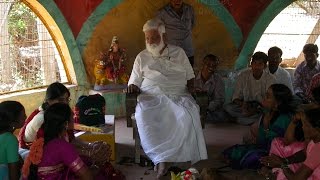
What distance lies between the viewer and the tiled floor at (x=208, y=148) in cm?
492

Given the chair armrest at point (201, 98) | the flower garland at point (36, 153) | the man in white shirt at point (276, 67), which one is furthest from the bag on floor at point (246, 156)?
the flower garland at point (36, 153)

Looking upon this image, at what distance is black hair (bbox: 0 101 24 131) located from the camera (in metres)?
3.64

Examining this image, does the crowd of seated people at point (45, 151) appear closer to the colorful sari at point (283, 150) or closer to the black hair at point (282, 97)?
the colorful sari at point (283, 150)

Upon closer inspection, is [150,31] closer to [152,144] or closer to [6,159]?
[152,144]

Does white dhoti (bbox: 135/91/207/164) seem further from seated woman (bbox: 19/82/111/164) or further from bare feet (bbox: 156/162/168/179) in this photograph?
seated woman (bbox: 19/82/111/164)

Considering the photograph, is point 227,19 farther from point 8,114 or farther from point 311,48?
point 8,114

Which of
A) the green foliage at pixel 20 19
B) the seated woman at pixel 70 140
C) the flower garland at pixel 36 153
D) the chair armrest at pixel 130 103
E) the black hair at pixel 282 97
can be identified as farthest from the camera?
the green foliage at pixel 20 19

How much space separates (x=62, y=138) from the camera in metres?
3.60

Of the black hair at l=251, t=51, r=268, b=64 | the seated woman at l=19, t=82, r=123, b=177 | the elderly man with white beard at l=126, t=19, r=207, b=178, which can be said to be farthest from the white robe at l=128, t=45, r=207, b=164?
the black hair at l=251, t=51, r=268, b=64

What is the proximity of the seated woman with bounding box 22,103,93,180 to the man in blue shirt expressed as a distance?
325cm

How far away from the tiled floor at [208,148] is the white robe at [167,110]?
263 mm

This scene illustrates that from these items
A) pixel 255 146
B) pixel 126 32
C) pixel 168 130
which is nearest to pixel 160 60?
pixel 168 130

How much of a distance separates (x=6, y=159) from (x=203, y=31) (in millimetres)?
4983

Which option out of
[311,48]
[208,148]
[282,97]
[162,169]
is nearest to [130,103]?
[162,169]
